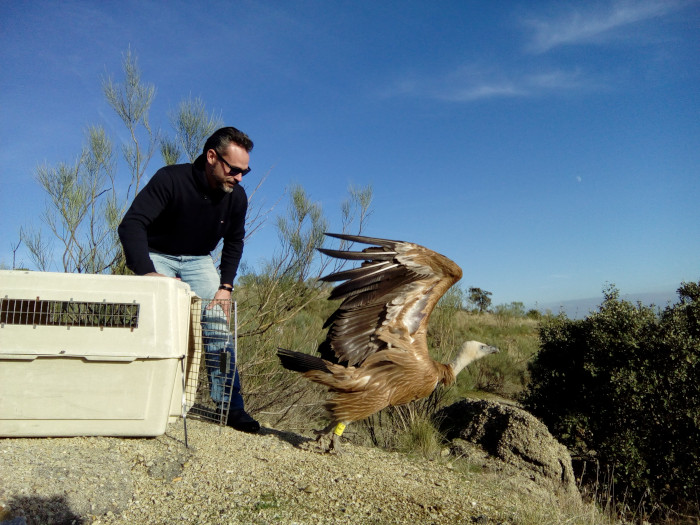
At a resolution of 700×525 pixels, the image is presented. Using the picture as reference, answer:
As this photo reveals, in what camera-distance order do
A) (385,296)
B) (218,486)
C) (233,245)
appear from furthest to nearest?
(233,245), (385,296), (218,486)

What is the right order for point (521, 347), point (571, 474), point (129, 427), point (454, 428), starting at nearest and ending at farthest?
point (129, 427)
point (571, 474)
point (454, 428)
point (521, 347)

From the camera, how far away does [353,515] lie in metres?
3.14

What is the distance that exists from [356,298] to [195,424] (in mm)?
1767

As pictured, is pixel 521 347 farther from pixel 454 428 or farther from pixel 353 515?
pixel 353 515

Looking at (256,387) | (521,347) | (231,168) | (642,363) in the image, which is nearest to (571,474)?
(642,363)

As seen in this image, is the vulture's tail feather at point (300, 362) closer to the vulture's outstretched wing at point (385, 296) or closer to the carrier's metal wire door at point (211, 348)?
the vulture's outstretched wing at point (385, 296)

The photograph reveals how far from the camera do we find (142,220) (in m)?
4.10

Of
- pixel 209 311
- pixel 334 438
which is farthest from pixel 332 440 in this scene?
pixel 209 311

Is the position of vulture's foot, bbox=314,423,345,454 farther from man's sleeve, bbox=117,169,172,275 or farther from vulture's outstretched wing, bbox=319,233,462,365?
man's sleeve, bbox=117,169,172,275

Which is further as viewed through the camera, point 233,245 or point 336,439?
point 233,245

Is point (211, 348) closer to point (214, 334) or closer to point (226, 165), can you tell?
point (214, 334)

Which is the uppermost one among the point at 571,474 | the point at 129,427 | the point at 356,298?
the point at 356,298

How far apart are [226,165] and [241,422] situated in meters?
2.25

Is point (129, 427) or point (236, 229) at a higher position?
point (236, 229)
